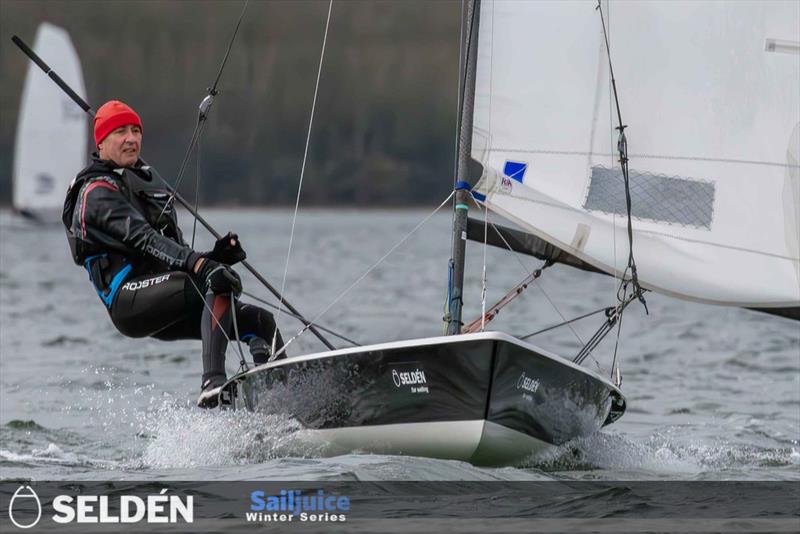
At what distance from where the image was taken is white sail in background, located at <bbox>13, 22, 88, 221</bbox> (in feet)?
142

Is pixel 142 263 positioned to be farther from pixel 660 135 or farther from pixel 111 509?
pixel 660 135

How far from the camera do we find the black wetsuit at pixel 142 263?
22.0 ft

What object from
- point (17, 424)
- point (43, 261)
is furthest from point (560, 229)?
point (43, 261)

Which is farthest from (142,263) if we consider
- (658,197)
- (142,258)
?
(658,197)

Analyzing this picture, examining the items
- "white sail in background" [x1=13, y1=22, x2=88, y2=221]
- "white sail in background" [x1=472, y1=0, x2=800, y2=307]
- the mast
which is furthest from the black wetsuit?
"white sail in background" [x1=13, y1=22, x2=88, y2=221]

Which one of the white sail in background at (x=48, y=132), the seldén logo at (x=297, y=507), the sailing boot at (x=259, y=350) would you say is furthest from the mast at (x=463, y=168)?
the white sail in background at (x=48, y=132)

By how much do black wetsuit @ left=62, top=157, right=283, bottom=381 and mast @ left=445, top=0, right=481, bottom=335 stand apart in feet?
3.18

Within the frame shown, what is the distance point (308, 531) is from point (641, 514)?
139cm

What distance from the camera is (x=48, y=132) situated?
44688 millimetres

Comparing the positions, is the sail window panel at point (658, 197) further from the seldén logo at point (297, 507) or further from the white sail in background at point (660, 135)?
the seldén logo at point (297, 507)

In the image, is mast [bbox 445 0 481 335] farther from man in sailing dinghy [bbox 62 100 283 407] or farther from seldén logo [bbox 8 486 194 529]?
seldén logo [bbox 8 486 194 529]

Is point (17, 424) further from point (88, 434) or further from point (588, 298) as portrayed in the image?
point (588, 298)

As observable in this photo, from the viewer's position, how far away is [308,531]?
511 cm

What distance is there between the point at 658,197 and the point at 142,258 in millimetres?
2810
